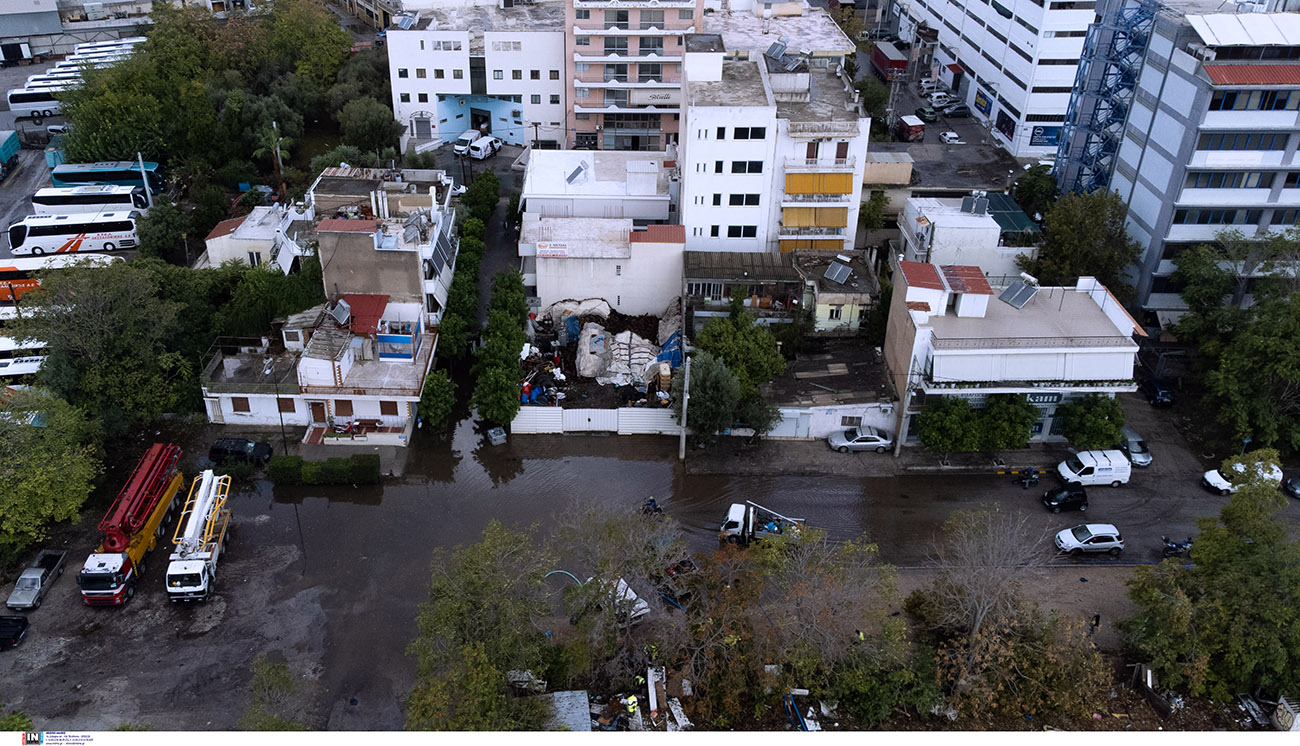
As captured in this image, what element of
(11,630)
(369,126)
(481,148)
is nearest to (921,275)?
(481,148)

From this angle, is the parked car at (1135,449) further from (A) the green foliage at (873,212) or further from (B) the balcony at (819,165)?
(A) the green foliage at (873,212)

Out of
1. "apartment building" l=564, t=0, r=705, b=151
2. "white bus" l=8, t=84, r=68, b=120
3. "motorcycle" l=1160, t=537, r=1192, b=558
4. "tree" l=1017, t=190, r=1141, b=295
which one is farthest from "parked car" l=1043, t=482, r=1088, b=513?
"white bus" l=8, t=84, r=68, b=120

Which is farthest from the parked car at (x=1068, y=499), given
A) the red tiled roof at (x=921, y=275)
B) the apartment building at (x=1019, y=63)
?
the apartment building at (x=1019, y=63)

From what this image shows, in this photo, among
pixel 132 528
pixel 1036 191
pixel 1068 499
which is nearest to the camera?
pixel 132 528

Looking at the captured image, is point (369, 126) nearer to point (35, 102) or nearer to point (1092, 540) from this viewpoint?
point (35, 102)

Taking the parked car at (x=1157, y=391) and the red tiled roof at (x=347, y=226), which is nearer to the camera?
the red tiled roof at (x=347, y=226)
